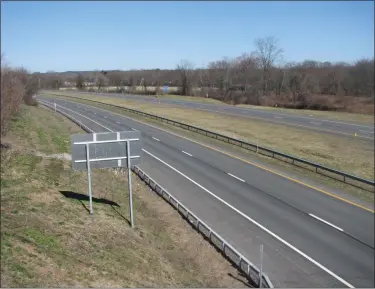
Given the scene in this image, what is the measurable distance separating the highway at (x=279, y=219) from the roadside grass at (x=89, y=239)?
4.93 feet

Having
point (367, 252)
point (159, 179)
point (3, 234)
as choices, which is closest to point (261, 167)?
point (159, 179)

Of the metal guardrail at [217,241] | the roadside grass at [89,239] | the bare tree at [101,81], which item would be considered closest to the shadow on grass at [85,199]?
the roadside grass at [89,239]

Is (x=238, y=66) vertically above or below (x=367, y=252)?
above

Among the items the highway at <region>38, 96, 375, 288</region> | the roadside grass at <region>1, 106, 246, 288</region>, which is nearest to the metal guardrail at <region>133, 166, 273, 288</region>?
the roadside grass at <region>1, 106, 246, 288</region>

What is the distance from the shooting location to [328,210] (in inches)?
673

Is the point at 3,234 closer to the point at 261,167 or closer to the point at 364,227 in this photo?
the point at 364,227

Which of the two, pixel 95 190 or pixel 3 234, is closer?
pixel 3 234

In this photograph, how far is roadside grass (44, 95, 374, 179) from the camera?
93.2 ft

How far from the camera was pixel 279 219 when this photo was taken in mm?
16125

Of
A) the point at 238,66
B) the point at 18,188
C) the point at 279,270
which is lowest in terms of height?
the point at 279,270

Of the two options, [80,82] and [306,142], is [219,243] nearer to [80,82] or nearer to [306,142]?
[306,142]

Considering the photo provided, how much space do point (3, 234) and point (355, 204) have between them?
594 inches

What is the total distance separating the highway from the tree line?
19.7 ft

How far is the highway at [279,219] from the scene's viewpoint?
474 inches
